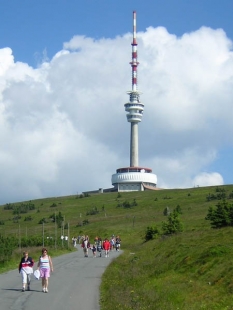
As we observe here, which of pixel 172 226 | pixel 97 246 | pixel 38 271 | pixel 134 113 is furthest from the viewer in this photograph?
pixel 134 113

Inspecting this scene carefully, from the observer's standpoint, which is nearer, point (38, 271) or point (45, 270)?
point (45, 270)

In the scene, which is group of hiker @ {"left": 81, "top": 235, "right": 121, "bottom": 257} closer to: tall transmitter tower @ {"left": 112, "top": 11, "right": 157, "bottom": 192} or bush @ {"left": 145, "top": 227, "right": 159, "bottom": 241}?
bush @ {"left": 145, "top": 227, "right": 159, "bottom": 241}

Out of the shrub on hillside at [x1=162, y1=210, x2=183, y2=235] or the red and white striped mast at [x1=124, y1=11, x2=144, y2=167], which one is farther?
the red and white striped mast at [x1=124, y1=11, x2=144, y2=167]

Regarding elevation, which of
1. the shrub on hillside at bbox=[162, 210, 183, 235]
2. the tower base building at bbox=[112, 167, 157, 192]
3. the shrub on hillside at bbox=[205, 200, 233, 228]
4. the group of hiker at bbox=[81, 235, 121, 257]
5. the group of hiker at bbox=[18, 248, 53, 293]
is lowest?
the group of hiker at bbox=[81, 235, 121, 257]

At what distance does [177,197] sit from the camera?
141 m

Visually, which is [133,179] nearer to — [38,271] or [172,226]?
[172,226]

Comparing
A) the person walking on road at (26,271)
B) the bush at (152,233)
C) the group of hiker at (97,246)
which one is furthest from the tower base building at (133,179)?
the person walking on road at (26,271)

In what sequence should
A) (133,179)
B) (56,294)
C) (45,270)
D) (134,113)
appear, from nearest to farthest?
(56,294)
(45,270)
(133,179)
(134,113)

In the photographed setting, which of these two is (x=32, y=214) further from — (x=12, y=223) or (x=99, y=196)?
(x=99, y=196)

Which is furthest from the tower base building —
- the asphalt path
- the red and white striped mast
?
the asphalt path

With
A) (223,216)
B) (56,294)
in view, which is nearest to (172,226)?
(223,216)

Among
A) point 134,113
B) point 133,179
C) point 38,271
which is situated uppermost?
point 134,113

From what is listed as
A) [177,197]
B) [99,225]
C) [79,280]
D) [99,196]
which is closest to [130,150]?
[99,196]

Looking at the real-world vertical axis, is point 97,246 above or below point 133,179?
below
